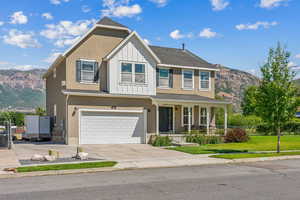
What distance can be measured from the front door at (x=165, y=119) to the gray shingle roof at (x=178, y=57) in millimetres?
3928

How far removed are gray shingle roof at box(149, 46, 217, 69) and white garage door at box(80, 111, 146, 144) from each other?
5.85m

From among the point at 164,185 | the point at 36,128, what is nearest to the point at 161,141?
the point at 36,128

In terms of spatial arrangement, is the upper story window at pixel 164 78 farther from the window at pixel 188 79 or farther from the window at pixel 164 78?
the window at pixel 188 79

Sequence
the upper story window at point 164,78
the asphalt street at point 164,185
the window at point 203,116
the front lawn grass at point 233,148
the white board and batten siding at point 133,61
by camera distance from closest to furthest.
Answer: the asphalt street at point 164,185
the front lawn grass at point 233,148
the white board and batten siding at point 133,61
the upper story window at point 164,78
the window at point 203,116

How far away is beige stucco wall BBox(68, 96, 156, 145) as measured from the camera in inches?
885

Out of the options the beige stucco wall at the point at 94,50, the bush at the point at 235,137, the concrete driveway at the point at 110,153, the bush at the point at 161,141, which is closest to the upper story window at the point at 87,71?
the beige stucco wall at the point at 94,50

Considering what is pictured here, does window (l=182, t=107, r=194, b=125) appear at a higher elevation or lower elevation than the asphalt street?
higher

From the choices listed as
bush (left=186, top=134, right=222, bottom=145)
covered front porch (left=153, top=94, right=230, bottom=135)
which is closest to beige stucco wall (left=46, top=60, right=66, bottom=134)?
covered front porch (left=153, top=94, right=230, bottom=135)

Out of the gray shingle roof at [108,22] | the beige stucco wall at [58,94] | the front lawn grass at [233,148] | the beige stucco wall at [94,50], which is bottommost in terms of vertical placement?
the front lawn grass at [233,148]

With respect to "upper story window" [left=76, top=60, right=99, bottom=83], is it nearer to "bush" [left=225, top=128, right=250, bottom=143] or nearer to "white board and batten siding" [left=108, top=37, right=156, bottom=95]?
"white board and batten siding" [left=108, top=37, right=156, bottom=95]

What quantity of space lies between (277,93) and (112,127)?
38.2 ft

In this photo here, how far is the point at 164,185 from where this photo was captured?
32.1 feet

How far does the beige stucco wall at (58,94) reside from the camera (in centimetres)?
2397

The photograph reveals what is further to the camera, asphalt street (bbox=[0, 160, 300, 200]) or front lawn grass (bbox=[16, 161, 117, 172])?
front lawn grass (bbox=[16, 161, 117, 172])
